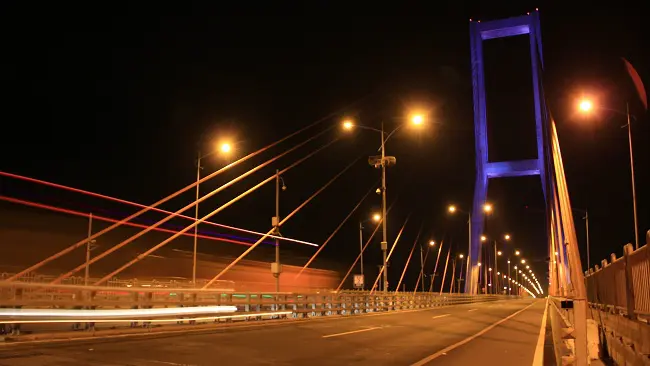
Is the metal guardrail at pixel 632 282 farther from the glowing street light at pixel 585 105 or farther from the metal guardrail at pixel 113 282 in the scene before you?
the metal guardrail at pixel 113 282

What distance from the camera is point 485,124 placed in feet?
196

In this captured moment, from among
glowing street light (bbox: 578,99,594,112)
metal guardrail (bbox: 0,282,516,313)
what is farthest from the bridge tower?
glowing street light (bbox: 578,99,594,112)

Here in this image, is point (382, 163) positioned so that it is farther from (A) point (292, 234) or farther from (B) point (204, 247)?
(A) point (292, 234)

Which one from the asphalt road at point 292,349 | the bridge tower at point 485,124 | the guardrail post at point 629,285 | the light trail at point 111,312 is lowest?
the asphalt road at point 292,349

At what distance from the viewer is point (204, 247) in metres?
48.0

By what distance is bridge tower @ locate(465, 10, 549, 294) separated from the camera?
5528 cm

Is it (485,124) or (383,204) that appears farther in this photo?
(485,124)

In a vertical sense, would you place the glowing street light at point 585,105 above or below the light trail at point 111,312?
above

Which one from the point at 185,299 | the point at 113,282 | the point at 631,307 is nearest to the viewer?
the point at 631,307

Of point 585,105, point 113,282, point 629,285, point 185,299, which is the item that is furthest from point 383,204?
point 629,285

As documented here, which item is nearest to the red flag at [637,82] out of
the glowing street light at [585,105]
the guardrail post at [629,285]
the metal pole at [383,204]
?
the glowing street light at [585,105]

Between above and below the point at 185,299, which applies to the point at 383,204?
above

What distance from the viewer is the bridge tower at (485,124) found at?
2176 inches

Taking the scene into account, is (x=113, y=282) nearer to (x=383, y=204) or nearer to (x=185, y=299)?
(x=185, y=299)
